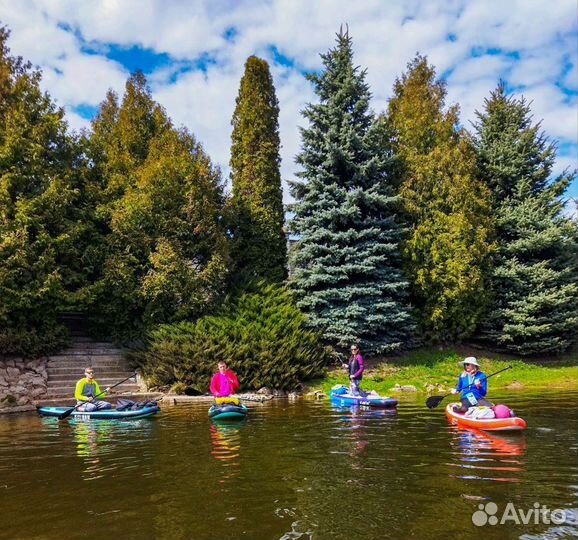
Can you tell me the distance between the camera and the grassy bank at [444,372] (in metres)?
19.6

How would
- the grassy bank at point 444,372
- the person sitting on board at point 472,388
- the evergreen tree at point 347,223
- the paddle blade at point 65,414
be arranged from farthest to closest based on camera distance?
the evergreen tree at point 347,223 < the grassy bank at point 444,372 < the paddle blade at point 65,414 < the person sitting on board at point 472,388

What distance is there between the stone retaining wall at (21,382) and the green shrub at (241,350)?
137 inches

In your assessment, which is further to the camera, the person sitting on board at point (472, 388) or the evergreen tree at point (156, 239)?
the evergreen tree at point (156, 239)

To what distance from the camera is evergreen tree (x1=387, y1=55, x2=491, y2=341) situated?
906 inches

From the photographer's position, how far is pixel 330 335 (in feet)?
68.6

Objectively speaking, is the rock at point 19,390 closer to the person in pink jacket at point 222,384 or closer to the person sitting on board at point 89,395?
the person sitting on board at point 89,395

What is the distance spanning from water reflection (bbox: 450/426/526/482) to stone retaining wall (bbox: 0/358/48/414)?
13.9 meters

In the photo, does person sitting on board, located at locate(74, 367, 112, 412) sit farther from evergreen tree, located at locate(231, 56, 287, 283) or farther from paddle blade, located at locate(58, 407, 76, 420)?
evergreen tree, located at locate(231, 56, 287, 283)

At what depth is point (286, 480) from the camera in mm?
7438

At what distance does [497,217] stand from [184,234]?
16.2m

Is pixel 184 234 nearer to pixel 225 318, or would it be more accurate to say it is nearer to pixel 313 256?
pixel 225 318

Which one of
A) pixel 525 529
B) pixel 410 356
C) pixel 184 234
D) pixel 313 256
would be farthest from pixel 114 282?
pixel 525 529

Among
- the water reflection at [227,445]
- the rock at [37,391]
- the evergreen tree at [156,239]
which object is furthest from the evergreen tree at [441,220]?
the rock at [37,391]

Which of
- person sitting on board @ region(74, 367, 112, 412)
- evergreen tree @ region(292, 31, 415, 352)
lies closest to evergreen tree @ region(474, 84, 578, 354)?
evergreen tree @ region(292, 31, 415, 352)
